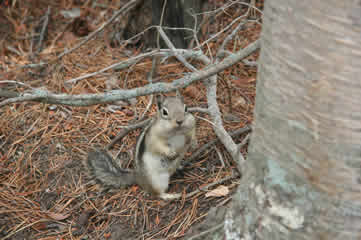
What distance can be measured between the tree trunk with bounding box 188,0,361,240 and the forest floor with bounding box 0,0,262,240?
2.64 feet

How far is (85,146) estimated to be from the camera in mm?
2920

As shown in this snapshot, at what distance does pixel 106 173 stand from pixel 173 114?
64 cm

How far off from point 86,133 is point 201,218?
4.13 feet

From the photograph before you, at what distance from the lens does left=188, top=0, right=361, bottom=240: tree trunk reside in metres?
1.07

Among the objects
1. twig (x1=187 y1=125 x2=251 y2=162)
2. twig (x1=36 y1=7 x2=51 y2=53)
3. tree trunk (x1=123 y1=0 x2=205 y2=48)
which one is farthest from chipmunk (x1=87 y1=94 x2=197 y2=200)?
twig (x1=36 y1=7 x2=51 y2=53)

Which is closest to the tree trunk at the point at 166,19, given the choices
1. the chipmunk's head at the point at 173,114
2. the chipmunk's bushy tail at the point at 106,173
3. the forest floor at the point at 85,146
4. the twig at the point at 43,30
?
the forest floor at the point at 85,146

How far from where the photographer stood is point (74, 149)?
114 inches

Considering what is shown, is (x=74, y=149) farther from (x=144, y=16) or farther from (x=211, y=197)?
(x=144, y=16)

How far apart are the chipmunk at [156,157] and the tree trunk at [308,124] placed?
42.9 inches

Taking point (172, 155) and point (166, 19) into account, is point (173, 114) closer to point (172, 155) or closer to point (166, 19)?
point (172, 155)

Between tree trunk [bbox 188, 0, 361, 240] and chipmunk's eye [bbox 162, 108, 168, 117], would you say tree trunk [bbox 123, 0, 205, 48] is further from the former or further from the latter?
tree trunk [bbox 188, 0, 361, 240]

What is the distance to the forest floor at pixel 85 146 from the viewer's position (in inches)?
94.3

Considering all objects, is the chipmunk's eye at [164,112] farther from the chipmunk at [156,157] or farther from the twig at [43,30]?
the twig at [43,30]

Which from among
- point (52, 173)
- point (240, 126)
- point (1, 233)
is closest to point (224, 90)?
point (240, 126)
